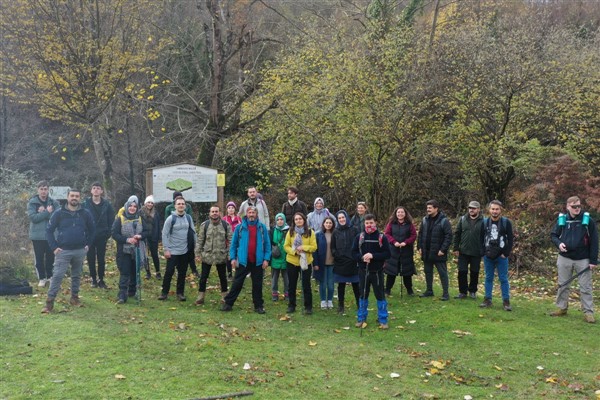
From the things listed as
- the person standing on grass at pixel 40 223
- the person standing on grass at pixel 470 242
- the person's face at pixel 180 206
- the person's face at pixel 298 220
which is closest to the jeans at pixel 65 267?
the person's face at pixel 180 206

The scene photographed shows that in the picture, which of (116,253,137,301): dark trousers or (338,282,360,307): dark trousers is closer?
(338,282,360,307): dark trousers

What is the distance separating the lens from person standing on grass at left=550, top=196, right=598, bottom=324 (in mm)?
9055

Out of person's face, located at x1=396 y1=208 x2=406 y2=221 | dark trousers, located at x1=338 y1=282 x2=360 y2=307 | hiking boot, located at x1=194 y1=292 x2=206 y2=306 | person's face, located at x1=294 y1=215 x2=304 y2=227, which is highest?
person's face, located at x1=396 y1=208 x2=406 y2=221

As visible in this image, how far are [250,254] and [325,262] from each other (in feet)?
4.64

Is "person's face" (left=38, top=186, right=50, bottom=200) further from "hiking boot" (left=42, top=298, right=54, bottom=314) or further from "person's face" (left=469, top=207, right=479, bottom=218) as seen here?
"person's face" (left=469, top=207, right=479, bottom=218)

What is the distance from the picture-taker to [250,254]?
955 cm

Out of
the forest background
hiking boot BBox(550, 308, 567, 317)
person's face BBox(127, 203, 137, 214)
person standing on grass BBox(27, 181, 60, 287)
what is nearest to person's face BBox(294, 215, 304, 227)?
person's face BBox(127, 203, 137, 214)

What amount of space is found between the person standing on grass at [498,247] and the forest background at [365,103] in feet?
18.6

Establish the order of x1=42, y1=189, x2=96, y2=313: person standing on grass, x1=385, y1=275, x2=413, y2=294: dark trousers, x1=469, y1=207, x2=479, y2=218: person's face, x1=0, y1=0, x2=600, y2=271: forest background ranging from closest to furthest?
x1=42, y1=189, x2=96, y2=313: person standing on grass, x1=469, y1=207, x2=479, y2=218: person's face, x1=385, y1=275, x2=413, y2=294: dark trousers, x1=0, y1=0, x2=600, y2=271: forest background

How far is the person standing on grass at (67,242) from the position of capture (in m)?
8.95

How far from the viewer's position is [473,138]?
1884cm

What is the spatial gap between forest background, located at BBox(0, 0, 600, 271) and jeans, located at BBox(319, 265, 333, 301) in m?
6.78

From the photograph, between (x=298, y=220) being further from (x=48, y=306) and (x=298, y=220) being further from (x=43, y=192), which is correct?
(x=43, y=192)

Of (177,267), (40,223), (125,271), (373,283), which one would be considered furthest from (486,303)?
(40,223)
